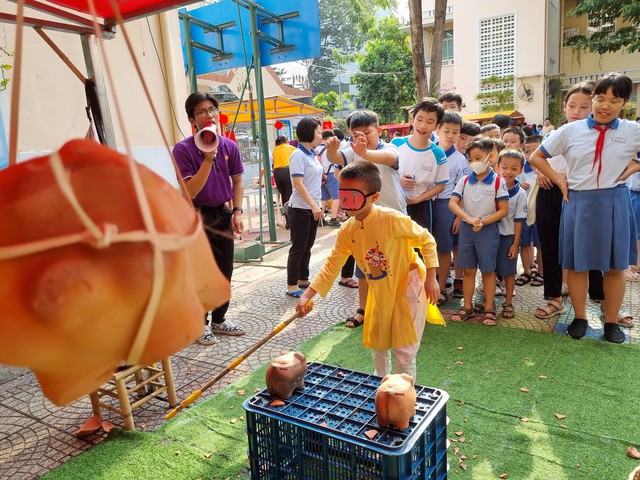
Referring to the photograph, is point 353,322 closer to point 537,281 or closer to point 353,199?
point 353,199

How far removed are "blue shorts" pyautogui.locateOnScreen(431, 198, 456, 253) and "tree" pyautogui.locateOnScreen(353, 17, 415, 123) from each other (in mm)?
21857

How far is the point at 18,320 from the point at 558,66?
86.1ft

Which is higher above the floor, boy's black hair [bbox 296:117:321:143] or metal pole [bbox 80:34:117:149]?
metal pole [bbox 80:34:117:149]

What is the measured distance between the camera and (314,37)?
7102 millimetres

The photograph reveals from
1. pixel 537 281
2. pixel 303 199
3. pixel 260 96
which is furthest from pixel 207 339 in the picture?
pixel 260 96

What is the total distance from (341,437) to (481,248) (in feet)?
9.83

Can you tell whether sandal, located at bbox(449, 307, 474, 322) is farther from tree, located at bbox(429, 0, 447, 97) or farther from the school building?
the school building

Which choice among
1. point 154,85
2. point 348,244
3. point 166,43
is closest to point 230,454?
point 348,244

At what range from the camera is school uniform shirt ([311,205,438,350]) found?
2.62m

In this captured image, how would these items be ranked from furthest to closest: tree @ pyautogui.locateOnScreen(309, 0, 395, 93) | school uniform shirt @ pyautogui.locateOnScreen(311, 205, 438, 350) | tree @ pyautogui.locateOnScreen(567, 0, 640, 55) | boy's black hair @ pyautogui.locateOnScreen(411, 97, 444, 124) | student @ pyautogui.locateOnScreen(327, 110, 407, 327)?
tree @ pyautogui.locateOnScreen(309, 0, 395, 93) → tree @ pyautogui.locateOnScreen(567, 0, 640, 55) → boy's black hair @ pyautogui.locateOnScreen(411, 97, 444, 124) → student @ pyautogui.locateOnScreen(327, 110, 407, 327) → school uniform shirt @ pyautogui.locateOnScreen(311, 205, 438, 350)

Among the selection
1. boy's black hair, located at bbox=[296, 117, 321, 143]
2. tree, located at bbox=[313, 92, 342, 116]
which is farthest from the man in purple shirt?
tree, located at bbox=[313, 92, 342, 116]

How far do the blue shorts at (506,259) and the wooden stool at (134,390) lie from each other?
3192 millimetres

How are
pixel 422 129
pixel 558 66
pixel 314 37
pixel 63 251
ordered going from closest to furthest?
pixel 63 251 < pixel 422 129 < pixel 314 37 < pixel 558 66

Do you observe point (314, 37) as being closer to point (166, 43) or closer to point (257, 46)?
point (257, 46)
